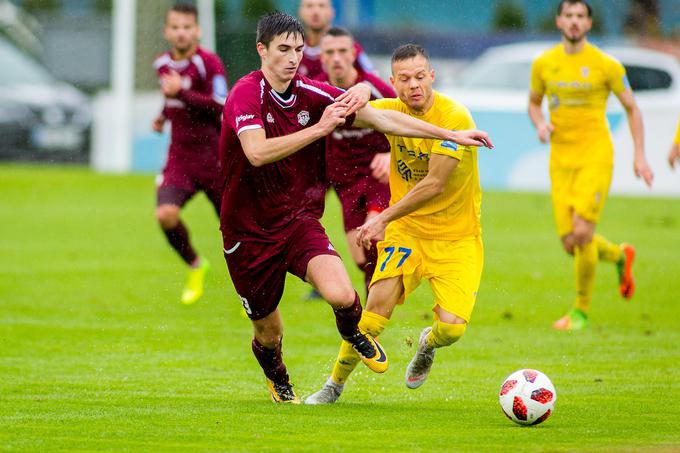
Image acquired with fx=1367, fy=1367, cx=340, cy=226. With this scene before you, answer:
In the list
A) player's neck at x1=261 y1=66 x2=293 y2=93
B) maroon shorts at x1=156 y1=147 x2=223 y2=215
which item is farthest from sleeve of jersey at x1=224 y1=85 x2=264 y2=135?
maroon shorts at x1=156 y1=147 x2=223 y2=215

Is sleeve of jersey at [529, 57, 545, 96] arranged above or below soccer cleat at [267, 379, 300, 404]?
above

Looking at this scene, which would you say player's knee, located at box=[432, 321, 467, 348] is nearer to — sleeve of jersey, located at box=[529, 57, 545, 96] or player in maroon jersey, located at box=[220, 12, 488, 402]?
player in maroon jersey, located at box=[220, 12, 488, 402]

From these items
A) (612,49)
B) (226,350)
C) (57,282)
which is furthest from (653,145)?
(226,350)

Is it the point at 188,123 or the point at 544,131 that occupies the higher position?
the point at 544,131

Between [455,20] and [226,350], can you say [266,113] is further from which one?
[455,20]

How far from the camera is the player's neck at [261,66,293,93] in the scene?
26.9ft

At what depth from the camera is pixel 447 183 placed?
8938mm

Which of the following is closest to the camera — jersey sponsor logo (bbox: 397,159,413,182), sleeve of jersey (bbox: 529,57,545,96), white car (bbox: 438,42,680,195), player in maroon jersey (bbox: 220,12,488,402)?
player in maroon jersey (bbox: 220,12,488,402)

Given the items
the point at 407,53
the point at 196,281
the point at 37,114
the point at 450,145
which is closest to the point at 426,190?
the point at 450,145

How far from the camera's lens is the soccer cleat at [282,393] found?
28.7 feet

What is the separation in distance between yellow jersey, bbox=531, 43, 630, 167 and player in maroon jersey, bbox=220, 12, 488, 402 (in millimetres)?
4675

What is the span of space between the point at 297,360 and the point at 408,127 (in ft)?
10.1

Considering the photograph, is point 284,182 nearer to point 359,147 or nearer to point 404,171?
point 404,171

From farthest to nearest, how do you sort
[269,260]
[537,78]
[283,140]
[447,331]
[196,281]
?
[196,281] → [537,78] → [447,331] → [269,260] → [283,140]
